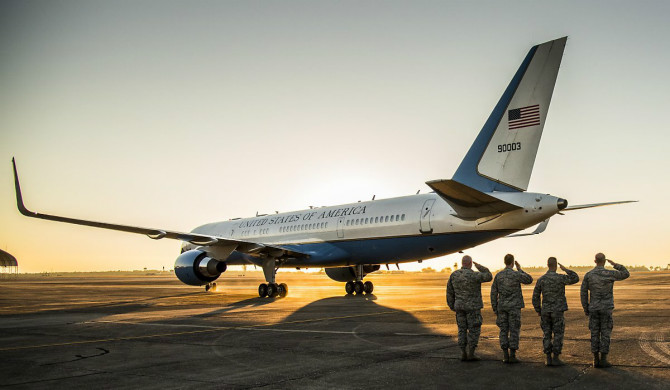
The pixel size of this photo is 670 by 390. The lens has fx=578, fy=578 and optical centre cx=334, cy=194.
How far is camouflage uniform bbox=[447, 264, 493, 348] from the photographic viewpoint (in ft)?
31.2

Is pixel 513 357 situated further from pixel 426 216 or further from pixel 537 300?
pixel 426 216

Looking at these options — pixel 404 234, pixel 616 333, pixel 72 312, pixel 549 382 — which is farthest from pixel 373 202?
pixel 549 382

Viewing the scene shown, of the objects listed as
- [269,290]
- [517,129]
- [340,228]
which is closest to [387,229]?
[340,228]

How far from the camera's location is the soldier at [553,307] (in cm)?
904

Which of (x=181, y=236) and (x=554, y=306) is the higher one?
(x=181, y=236)

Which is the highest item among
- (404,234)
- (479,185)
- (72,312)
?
(479,185)

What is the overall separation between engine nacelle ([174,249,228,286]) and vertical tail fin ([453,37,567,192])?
1361cm

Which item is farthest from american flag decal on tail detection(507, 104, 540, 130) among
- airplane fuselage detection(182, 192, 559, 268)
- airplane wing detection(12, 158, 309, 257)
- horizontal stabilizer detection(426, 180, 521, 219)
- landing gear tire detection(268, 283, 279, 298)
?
landing gear tire detection(268, 283, 279, 298)

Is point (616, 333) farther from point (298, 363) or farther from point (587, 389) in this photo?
point (298, 363)

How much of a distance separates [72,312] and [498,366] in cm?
1745

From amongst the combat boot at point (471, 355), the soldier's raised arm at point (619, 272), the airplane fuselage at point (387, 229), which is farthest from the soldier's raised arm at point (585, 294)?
the airplane fuselage at point (387, 229)

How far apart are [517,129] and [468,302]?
10.5 m

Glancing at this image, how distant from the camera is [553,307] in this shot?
923 centimetres

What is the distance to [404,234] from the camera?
2375 centimetres
